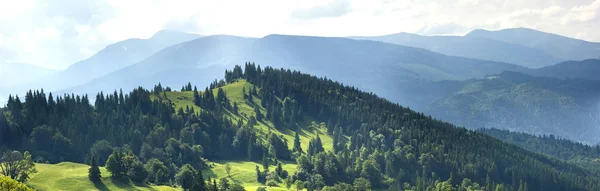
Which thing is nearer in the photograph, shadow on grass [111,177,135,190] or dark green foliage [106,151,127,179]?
shadow on grass [111,177,135,190]

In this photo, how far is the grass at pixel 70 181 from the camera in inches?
4717

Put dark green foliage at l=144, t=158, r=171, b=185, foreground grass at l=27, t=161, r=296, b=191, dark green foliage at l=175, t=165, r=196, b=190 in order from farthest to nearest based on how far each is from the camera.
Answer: dark green foliage at l=144, t=158, r=171, b=185, dark green foliage at l=175, t=165, r=196, b=190, foreground grass at l=27, t=161, r=296, b=191

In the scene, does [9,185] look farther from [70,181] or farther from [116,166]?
[116,166]

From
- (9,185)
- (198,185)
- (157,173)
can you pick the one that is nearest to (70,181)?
(157,173)

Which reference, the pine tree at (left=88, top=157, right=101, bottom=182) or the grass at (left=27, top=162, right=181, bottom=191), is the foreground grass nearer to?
the grass at (left=27, top=162, right=181, bottom=191)

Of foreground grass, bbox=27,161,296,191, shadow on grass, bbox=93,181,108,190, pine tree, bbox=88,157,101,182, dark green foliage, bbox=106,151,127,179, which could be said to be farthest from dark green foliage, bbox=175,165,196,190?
pine tree, bbox=88,157,101,182

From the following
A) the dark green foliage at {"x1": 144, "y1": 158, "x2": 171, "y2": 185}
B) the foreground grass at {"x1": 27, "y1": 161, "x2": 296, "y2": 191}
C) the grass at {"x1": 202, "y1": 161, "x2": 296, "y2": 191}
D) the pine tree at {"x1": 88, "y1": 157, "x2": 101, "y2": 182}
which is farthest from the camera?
the grass at {"x1": 202, "y1": 161, "x2": 296, "y2": 191}

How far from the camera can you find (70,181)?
4879 inches

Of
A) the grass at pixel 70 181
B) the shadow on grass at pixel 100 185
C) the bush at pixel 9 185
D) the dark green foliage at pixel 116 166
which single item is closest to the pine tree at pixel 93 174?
the grass at pixel 70 181

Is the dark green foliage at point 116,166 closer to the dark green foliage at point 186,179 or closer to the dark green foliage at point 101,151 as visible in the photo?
the dark green foliage at point 186,179

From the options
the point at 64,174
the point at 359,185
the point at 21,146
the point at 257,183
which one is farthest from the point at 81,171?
the point at 359,185

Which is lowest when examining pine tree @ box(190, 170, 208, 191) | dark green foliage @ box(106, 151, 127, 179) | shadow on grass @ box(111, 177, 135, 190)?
shadow on grass @ box(111, 177, 135, 190)

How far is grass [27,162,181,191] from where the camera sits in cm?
11981

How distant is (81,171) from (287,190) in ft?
215
